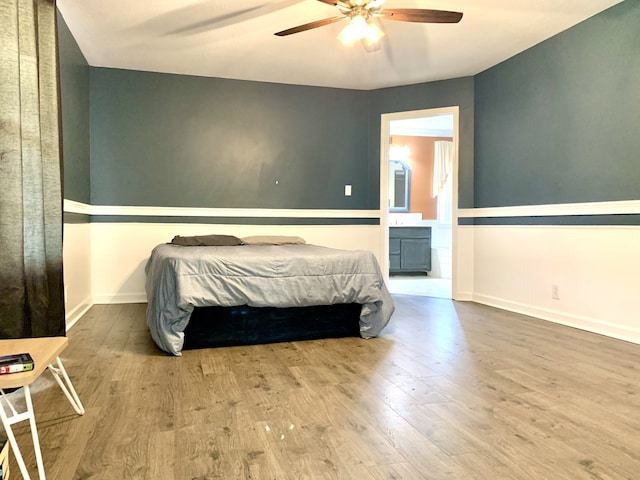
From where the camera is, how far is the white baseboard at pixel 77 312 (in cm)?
336

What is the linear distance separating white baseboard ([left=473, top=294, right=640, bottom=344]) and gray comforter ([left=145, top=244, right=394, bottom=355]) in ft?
4.78

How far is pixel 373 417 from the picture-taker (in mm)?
1777

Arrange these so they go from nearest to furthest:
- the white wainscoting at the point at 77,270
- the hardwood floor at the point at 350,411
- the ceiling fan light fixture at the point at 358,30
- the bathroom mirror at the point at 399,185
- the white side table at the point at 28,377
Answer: the white side table at the point at 28,377 < the hardwood floor at the point at 350,411 < the ceiling fan light fixture at the point at 358,30 < the white wainscoting at the point at 77,270 < the bathroom mirror at the point at 399,185

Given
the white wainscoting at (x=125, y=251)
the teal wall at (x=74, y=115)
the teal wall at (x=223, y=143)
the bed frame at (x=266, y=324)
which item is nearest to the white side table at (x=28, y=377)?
the bed frame at (x=266, y=324)

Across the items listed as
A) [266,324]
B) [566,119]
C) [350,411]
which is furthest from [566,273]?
[350,411]

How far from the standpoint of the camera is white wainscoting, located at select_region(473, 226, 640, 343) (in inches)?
119

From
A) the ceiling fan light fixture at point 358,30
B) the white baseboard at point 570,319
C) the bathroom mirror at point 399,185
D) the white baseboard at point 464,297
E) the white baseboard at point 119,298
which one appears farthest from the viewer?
the bathroom mirror at point 399,185

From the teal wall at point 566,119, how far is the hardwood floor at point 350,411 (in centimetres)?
122

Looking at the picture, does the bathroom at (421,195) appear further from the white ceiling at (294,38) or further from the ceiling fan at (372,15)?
the ceiling fan at (372,15)

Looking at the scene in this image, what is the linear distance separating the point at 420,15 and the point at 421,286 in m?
3.64

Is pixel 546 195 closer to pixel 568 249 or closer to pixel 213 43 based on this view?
pixel 568 249

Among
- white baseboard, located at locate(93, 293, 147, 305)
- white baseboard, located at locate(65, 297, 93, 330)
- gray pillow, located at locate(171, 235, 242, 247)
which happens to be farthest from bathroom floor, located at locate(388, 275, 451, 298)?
white baseboard, located at locate(65, 297, 93, 330)

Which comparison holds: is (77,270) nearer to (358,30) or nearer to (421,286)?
(358,30)

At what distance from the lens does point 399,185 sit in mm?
7270
